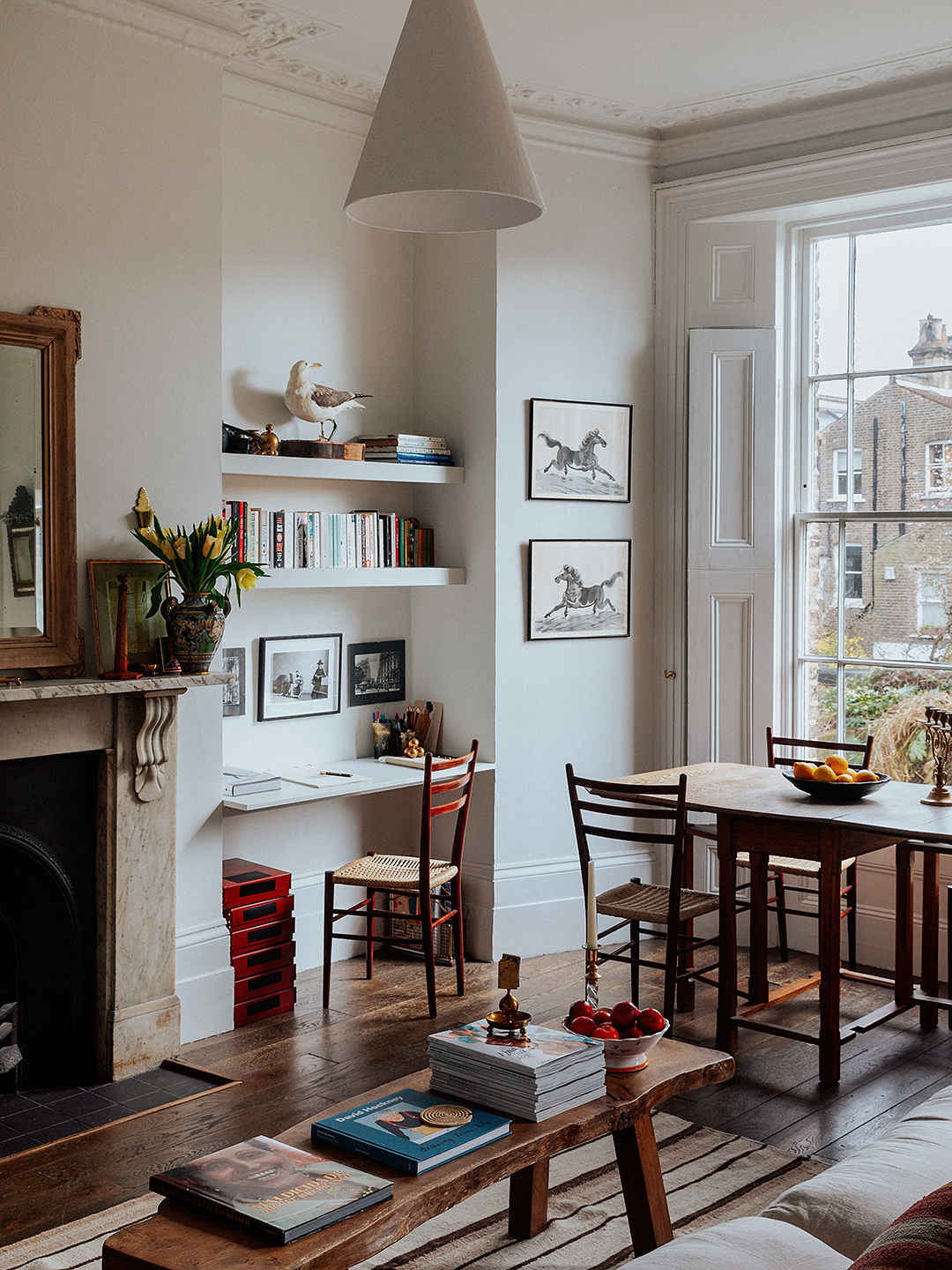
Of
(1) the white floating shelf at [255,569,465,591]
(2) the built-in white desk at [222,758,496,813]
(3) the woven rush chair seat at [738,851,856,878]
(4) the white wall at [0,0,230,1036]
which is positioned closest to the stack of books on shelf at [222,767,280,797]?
(2) the built-in white desk at [222,758,496,813]

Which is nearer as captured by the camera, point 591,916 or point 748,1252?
point 748,1252

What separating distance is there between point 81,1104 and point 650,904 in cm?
187

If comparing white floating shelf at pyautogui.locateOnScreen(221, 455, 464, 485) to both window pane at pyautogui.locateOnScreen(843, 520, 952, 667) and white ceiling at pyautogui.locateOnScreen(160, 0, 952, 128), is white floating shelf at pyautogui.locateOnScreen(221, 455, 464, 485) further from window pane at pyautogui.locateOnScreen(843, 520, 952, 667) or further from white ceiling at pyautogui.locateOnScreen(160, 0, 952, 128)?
window pane at pyautogui.locateOnScreen(843, 520, 952, 667)

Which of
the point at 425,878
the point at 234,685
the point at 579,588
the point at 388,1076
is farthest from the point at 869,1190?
the point at 579,588

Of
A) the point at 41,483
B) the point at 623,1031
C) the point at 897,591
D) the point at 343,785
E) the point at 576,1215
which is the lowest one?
the point at 576,1215

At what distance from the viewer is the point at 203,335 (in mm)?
4035

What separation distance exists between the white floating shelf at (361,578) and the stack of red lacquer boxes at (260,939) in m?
1.05

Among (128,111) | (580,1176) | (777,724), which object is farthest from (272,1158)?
(777,724)

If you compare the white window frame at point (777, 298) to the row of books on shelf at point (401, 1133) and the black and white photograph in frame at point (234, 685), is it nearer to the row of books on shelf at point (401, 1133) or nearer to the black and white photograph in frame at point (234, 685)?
the black and white photograph in frame at point (234, 685)

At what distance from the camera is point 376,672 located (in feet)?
16.8

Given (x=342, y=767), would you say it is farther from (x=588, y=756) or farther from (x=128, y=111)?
(x=128, y=111)

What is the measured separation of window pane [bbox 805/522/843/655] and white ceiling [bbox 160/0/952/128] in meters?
1.73

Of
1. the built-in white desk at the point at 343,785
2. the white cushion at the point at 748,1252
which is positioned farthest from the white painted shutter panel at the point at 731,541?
the white cushion at the point at 748,1252

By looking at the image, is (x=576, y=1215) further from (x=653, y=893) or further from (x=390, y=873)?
(x=390, y=873)
